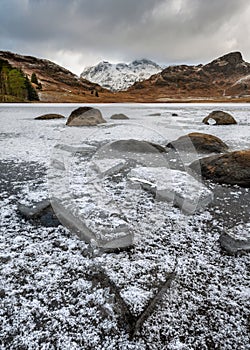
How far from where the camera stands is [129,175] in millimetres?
5098

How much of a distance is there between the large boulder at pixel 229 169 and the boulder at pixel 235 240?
73.3 inches

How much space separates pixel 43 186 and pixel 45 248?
6.23 feet

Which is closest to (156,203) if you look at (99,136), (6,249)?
(6,249)

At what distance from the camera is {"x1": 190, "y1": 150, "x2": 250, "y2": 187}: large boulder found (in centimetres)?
455

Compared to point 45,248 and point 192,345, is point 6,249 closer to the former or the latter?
point 45,248

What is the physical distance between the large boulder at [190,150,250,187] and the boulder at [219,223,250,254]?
1.86 meters

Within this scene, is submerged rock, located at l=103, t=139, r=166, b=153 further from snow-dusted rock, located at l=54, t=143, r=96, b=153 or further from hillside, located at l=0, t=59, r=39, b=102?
hillside, located at l=0, t=59, r=39, b=102

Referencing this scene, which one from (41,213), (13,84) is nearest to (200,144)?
(41,213)

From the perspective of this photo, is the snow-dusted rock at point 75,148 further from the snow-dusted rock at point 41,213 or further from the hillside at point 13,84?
the hillside at point 13,84

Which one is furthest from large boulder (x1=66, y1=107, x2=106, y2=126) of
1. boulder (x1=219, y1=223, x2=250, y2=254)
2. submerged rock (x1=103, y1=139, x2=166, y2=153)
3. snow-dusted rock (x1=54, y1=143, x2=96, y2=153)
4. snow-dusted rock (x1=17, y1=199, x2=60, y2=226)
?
boulder (x1=219, y1=223, x2=250, y2=254)

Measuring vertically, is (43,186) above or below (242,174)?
below

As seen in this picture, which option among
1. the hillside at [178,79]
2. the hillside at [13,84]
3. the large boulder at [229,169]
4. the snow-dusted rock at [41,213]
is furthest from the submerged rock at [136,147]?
the hillside at [178,79]

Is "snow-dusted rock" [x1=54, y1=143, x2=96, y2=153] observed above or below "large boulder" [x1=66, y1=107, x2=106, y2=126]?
below

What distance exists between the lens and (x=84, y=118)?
13.3m
